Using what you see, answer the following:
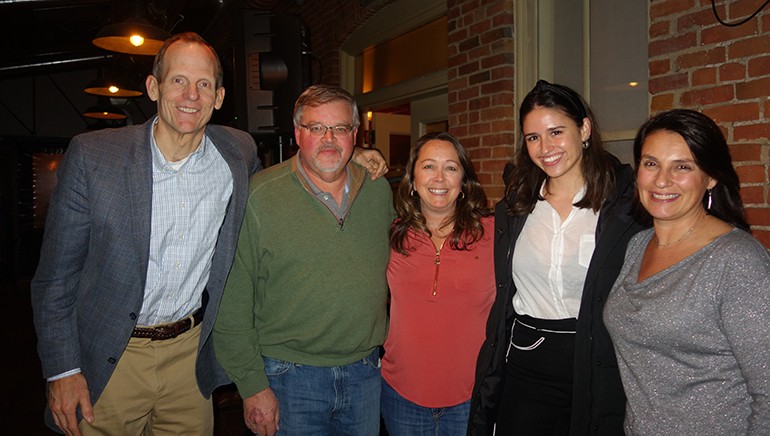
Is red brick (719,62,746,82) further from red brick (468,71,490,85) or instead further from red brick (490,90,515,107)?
red brick (468,71,490,85)

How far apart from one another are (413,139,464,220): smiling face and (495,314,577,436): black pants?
551 millimetres

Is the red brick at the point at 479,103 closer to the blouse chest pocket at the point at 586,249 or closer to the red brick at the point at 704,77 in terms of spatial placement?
the red brick at the point at 704,77

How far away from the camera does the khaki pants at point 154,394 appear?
74.7 inches

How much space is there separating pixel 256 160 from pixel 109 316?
88 centimetres

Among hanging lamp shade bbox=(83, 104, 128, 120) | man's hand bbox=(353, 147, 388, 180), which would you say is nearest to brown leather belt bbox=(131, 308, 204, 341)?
man's hand bbox=(353, 147, 388, 180)

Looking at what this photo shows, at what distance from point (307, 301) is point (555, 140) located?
1.13 m

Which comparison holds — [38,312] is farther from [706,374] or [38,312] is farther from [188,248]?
[706,374]

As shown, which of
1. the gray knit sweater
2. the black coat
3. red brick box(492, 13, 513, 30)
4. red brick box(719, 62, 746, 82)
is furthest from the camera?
red brick box(492, 13, 513, 30)

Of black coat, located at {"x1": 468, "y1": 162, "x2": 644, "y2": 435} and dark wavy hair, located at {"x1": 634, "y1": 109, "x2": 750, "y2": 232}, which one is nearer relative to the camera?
dark wavy hair, located at {"x1": 634, "y1": 109, "x2": 750, "y2": 232}

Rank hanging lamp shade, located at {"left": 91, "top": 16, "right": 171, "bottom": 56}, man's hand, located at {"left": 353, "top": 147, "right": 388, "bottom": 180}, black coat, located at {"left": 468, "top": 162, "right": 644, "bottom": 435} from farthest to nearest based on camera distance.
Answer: hanging lamp shade, located at {"left": 91, "top": 16, "right": 171, "bottom": 56}
man's hand, located at {"left": 353, "top": 147, "right": 388, "bottom": 180}
black coat, located at {"left": 468, "top": 162, "right": 644, "bottom": 435}

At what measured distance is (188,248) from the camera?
6.44 ft

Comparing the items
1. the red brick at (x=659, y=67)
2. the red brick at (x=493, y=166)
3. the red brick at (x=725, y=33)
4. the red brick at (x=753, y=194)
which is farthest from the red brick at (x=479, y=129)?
the red brick at (x=753, y=194)

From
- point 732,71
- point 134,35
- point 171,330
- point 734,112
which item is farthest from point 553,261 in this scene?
point 134,35

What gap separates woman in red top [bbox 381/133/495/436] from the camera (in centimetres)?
199
